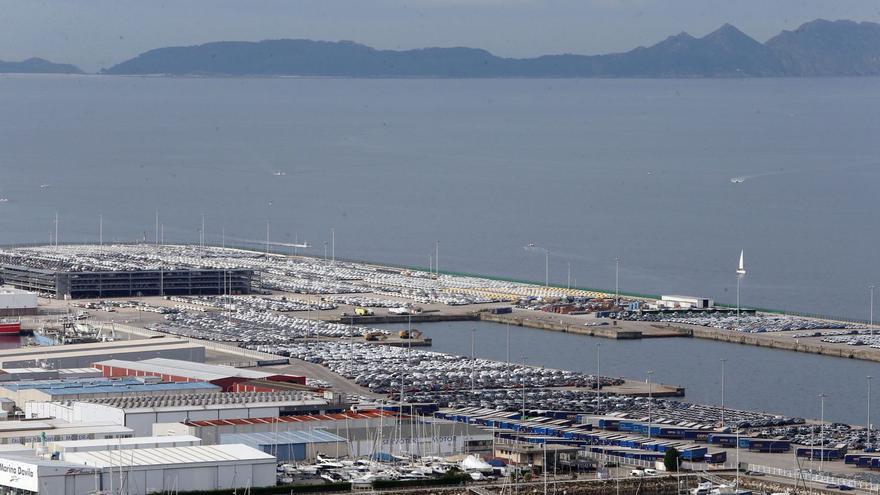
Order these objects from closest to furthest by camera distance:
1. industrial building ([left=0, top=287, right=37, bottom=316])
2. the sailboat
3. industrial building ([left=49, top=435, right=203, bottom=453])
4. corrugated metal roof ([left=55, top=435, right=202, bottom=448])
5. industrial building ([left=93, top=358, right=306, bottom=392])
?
1. industrial building ([left=49, top=435, right=203, bottom=453])
2. corrugated metal roof ([left=55, top=435, right=202, bottom=448])
3. industrial building ([left=93, top=358, right=306, bottom=392])
4. industrial building ([left=0, top=287, right=37, bottom=316])
5. the sailboat

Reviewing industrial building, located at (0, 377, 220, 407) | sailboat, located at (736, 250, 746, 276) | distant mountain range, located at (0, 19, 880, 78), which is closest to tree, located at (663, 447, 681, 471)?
industrial building, located at (0, 377, 220, 407)

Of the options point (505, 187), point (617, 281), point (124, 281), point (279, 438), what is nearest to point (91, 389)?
point (279, 438)

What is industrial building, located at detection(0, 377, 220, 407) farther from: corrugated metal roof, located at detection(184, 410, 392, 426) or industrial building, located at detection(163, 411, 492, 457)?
industrial building, located at detection(163, 411, 492, 457)

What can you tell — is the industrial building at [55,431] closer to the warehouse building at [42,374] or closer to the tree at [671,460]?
the warehouse building at [42,374]

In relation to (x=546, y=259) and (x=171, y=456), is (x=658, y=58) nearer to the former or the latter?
(x=546, y=259)

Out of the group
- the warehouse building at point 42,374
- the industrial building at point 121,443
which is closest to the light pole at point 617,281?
the warehouse building at point 42,374

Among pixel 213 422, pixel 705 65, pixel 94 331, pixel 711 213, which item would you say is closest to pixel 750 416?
pixel 213 422

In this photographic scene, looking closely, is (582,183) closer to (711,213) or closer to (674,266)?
(711,213)
